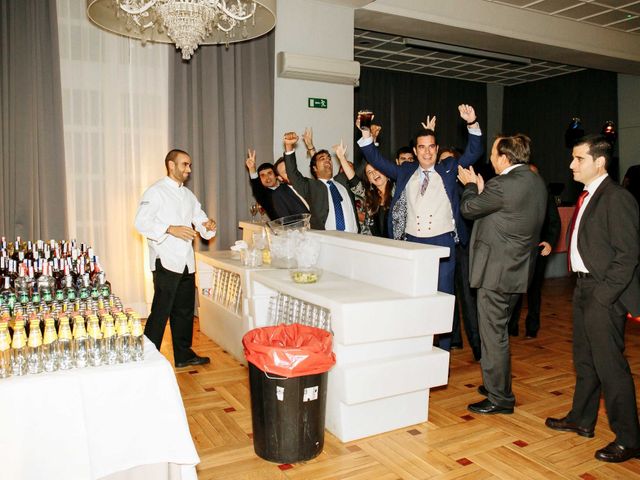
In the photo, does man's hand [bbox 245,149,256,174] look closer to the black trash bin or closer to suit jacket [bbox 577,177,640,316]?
the black trash bin

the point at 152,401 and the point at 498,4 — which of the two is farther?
the point at 498,4

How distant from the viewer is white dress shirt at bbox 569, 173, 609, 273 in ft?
8.81

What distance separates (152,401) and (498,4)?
6536mm

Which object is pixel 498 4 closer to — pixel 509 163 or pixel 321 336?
pixel 509 163

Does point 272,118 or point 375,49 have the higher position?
point 375,49

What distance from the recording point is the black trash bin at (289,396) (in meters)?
2.49

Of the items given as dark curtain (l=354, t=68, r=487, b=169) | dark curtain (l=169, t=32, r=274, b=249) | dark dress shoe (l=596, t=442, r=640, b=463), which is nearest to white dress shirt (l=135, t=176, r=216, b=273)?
dark curtain (l=169, t=32, r=274, b=249)

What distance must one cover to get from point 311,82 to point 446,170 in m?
2.88

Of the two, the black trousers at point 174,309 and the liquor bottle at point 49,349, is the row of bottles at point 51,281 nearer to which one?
the liquor bottle at point 49,349

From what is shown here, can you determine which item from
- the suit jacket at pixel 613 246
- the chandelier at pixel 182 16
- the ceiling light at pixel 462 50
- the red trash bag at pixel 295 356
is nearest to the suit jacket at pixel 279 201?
the chandelier at pixel 182 16

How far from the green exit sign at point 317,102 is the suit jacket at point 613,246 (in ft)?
Answer: 12.9

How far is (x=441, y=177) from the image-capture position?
3.68 m

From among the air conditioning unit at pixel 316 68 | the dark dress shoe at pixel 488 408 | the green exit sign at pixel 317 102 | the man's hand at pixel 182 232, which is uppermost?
the air conditioning unit at pixel 316 68

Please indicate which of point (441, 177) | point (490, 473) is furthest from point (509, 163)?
point (490, 473)
